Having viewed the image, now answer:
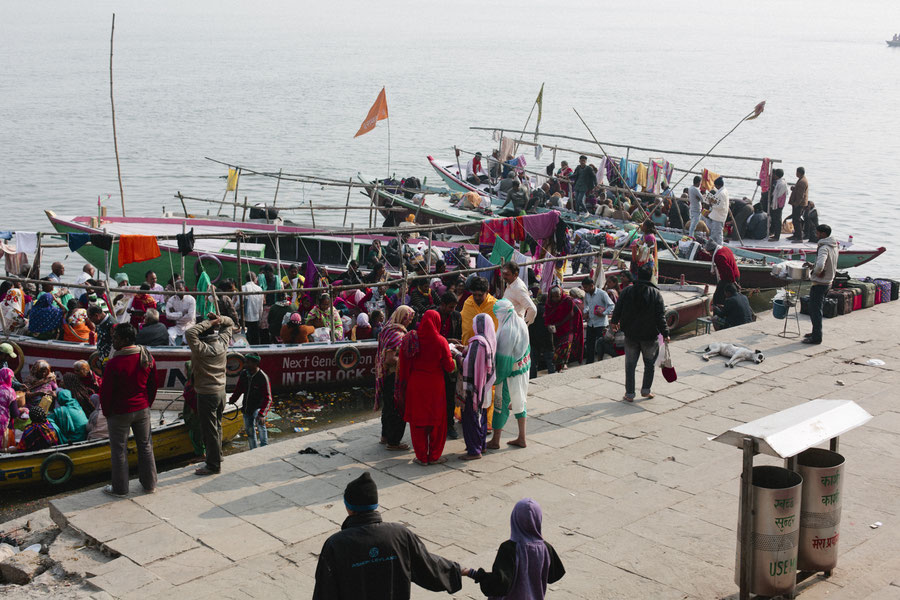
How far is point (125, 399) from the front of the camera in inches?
309

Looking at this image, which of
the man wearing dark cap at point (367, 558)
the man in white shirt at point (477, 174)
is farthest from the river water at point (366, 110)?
the man wearing dark cap at point (367, 558)

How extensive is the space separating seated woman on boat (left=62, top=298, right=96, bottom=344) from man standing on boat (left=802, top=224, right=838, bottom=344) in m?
9.77

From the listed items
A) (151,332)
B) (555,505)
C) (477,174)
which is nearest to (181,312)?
→ (151,332)

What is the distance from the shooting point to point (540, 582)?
5.07 meters

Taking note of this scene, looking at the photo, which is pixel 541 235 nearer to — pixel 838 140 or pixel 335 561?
pixel 335 561

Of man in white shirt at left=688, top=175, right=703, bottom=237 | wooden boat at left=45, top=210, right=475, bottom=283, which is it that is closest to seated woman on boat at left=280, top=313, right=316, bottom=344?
wooden boat at left=45, top=210, right=475, bottom=283

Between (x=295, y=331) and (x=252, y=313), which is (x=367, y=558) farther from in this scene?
(x=252, y=313)

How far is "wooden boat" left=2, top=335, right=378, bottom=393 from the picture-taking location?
12.6 metres

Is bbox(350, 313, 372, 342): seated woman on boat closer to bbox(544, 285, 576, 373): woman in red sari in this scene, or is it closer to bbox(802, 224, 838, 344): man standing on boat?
bbox(544, 285, 576, 373): woman in red sari

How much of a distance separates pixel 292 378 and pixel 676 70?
9918 cm

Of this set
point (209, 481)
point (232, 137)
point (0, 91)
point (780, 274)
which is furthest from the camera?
point (0, 91)

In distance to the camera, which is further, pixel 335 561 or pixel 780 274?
pixel 780 274

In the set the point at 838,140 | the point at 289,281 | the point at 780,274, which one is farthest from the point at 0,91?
the point at 780,274

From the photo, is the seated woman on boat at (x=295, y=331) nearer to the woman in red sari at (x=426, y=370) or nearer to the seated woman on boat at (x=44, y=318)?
the seated woman on boat at (x=44, y=318)
